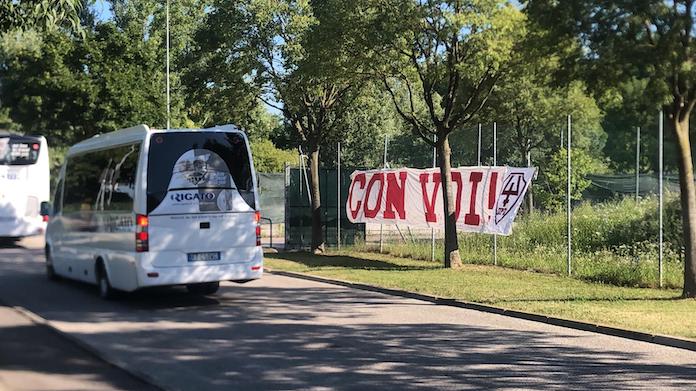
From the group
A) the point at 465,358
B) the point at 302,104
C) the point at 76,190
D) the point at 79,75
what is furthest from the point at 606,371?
the point at 79,75

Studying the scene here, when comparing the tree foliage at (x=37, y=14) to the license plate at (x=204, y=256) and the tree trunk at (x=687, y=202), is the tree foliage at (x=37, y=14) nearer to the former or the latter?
the license plate at (x=204, y=256)

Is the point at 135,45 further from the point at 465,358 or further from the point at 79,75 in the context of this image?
the point at 465,358

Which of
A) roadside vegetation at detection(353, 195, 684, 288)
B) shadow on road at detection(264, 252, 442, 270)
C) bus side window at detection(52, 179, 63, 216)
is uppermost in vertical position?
bus side window at detection(52, 179, 63, 216)

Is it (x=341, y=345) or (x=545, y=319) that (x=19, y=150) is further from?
(x=545, y=319)

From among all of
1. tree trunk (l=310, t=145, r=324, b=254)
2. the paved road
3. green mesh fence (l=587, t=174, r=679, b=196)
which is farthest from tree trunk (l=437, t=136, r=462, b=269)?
green mesh fence (l=587, t=174, r=679, b=196)

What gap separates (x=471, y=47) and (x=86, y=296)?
9.49m

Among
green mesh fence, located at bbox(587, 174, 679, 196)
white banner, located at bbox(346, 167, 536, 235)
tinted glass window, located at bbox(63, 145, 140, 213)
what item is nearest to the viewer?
tinted glass window, located at bbox(63, 145, 140, 213)

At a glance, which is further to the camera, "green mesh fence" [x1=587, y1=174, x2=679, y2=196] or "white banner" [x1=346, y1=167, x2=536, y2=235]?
"green mesh fence" [x1=587, y1=174, x2=679, y2=196]

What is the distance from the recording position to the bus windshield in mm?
23688

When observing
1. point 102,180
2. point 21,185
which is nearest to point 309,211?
point 21,185

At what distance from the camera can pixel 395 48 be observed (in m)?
16.5

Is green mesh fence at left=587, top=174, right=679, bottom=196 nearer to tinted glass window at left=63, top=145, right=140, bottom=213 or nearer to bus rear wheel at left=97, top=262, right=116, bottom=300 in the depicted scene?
tinted glass window at left=63, top=145, right=140, bottom=213

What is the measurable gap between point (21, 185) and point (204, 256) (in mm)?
15067

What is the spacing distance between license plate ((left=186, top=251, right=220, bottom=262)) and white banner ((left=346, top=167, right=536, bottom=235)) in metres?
7.55
